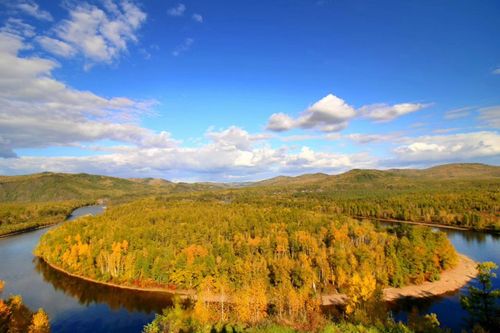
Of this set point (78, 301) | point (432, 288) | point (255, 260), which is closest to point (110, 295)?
point (78, 301)

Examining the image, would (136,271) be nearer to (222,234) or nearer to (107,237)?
(107,237)

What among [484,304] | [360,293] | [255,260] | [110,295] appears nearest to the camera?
[484,304]

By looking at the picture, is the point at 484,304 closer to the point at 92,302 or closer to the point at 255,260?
the point at 255,260

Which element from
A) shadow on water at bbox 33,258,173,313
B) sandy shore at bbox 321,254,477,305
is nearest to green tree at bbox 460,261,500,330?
sandy shore at bbox 321,254,477,305

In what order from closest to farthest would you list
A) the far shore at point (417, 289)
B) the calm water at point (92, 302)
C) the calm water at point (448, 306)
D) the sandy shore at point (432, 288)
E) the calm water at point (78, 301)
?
the calm water at point (448, 306) < the calm water at point (92, 302) < the calm water at point (78, 301) < the sandy shore at point (432, 288) < the far shore at point (417, 289)

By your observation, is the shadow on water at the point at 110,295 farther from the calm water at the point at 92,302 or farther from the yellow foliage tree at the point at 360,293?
the yellow foliage tree at the point at 360,293

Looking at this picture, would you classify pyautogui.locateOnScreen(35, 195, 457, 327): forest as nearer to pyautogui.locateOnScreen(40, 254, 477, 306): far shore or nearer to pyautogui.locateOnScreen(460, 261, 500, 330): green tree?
pyautogui.locateOnScreen(40, 254, 477, 306): far shore

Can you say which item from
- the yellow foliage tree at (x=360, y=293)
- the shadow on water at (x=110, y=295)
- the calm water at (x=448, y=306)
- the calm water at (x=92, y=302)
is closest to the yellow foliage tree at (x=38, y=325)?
the calm water at (x=92, y=302)
